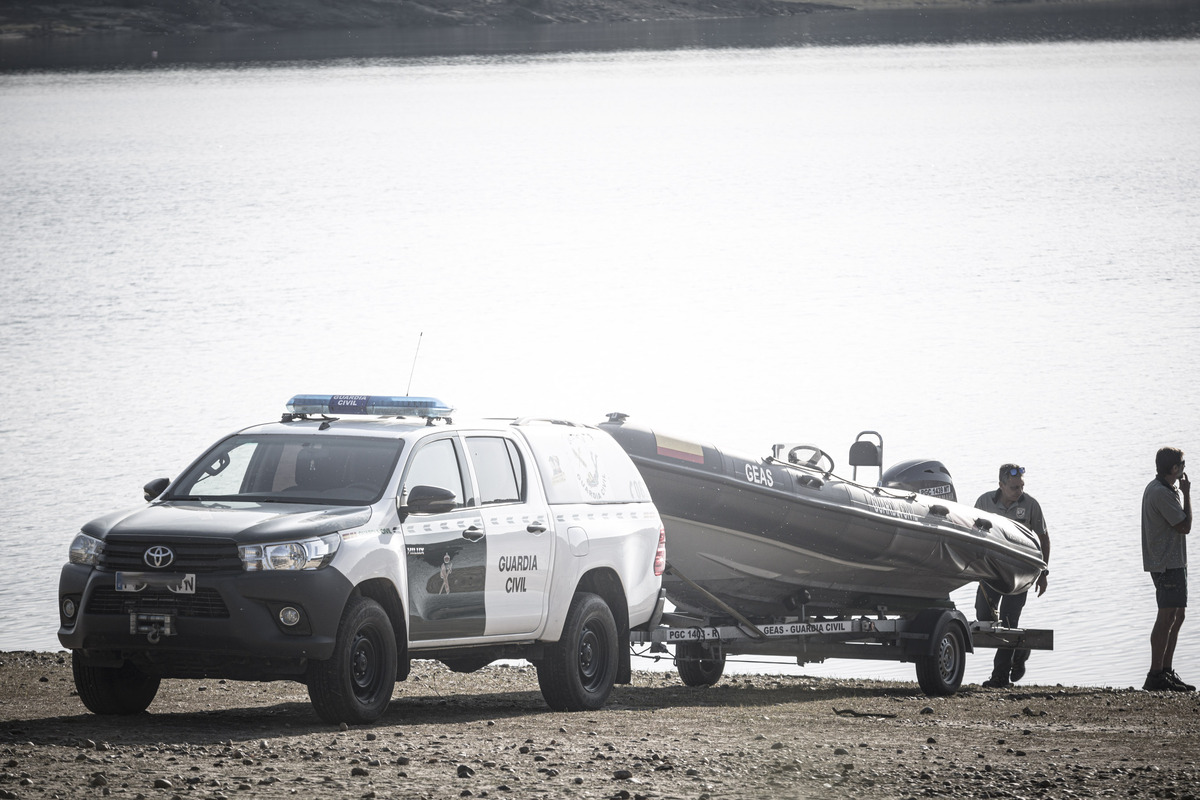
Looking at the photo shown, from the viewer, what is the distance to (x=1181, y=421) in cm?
3195

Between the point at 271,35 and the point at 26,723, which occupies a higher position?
the point at 271,35

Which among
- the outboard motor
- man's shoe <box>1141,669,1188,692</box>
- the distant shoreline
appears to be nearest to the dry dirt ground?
man's shoe <box>1141,669,1188,692</box>

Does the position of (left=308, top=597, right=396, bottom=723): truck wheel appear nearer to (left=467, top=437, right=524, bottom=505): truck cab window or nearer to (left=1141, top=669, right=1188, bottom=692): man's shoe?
(left=467, top=437, right=524, bottom=505): truck cab window

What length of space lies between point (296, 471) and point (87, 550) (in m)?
1.33

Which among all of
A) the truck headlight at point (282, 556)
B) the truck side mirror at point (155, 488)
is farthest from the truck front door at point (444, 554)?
the truck side mirror at point (155, 488)

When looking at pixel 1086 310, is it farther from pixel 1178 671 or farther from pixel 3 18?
pixel 3 18

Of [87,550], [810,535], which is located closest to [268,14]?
[810,535]

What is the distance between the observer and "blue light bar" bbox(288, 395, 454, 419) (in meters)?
11.2

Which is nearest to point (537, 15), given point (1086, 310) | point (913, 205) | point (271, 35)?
point (271, 35)

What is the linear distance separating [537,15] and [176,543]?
17750 centimetres

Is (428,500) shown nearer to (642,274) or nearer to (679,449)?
(679,449)

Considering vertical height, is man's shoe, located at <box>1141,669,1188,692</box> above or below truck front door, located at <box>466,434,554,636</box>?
below

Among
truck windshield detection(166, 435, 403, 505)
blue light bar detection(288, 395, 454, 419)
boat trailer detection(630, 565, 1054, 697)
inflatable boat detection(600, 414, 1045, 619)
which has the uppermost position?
blue light bar detection(288, 395, 454, 419)

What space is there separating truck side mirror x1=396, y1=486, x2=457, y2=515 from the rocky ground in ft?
517
